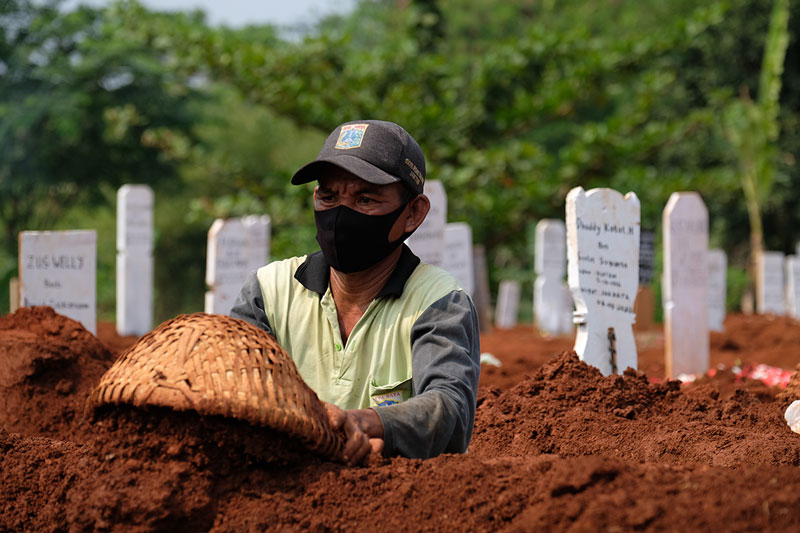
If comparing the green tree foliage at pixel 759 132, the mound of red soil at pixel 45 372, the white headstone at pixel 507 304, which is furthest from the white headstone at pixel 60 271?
the green tree foliage at pixel 759 132

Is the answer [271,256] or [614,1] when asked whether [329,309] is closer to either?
[271,256]

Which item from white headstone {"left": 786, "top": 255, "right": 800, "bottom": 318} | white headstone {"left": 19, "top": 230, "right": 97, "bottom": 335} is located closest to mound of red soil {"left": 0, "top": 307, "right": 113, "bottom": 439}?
white headstone {"left": 19, "top": 230, "right": 97, "bottom": 335}

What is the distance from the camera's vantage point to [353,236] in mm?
3182

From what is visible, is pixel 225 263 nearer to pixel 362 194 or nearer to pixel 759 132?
pixel 362 194

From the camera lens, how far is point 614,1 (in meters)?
33.6

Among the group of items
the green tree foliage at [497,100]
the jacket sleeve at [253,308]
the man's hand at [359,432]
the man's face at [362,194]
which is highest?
the green tree foliage at [497,100]

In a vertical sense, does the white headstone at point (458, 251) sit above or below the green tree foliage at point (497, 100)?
below

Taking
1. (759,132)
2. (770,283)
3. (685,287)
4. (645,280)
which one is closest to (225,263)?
(685,287)

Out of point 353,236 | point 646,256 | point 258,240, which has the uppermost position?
point 258,240

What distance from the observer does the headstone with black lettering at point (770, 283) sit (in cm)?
1916

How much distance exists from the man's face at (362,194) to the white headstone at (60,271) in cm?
459

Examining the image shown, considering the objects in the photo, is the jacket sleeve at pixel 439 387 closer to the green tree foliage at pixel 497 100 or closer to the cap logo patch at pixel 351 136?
the cap logo patch at pixel 351 136

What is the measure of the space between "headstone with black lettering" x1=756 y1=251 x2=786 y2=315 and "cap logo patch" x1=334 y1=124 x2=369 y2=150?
57.4 feet

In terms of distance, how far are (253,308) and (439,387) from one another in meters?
0.79
